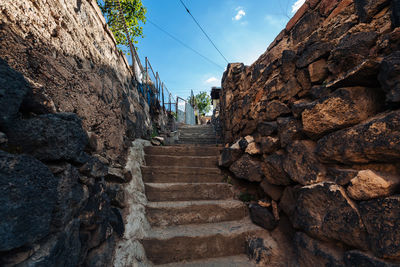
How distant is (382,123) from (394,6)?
0.84 m

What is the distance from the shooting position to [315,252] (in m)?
1.40

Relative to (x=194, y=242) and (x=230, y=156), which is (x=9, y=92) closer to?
(x=194, y=242)

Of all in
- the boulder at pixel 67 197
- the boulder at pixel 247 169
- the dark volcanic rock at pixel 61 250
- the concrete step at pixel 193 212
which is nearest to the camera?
the dark volcanic rock at pixel 61 250

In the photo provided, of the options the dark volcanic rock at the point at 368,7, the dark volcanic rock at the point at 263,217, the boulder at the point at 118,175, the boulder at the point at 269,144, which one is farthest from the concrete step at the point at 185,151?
the dark volcanic rock at the point at 368,7

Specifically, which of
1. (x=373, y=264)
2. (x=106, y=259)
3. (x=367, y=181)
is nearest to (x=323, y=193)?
(x=367, y=181)

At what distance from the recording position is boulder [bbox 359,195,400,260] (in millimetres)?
987

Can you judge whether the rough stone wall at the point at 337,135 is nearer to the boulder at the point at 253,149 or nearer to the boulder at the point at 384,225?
the boulder at the point at 384,225

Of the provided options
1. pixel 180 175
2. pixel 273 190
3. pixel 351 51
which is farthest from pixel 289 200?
pixel 180 175

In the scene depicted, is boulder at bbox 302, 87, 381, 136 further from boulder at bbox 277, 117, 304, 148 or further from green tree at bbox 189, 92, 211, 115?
green tree at bbox 189, 92, 211, 115

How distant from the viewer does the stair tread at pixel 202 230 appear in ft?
5.95

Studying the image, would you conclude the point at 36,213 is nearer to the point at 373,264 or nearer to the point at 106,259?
the point at 106,259

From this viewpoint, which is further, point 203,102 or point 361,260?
point 203,102

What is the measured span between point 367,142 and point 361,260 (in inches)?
31.9

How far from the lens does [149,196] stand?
236cm
